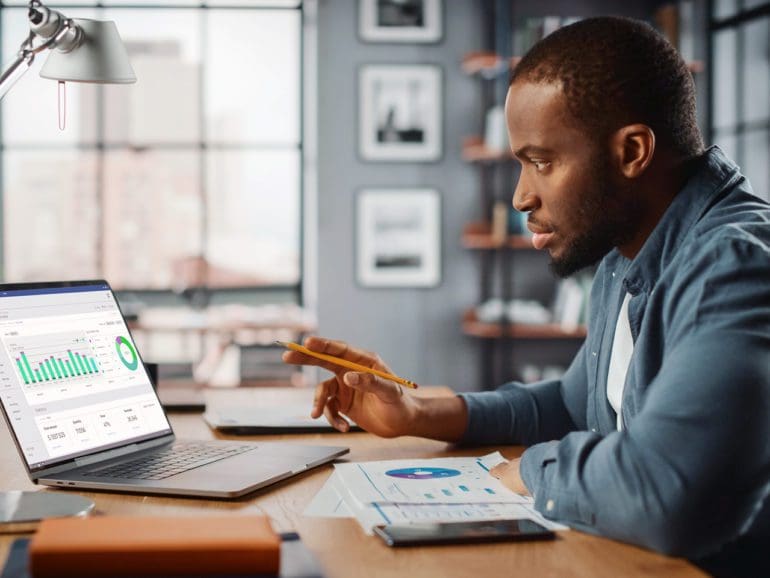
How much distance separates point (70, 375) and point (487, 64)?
12.7 feet

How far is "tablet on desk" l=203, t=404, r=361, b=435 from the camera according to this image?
1.63 m

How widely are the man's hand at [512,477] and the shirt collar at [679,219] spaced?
0.30 m

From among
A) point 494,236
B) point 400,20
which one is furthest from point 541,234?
point 400,20

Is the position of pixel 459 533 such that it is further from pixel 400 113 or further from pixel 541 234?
pixel 400 113

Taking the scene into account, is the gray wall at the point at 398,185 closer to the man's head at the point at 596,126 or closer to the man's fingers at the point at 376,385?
the man's fingers at the point at 376,385

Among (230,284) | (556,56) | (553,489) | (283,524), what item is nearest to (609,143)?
(556,56)

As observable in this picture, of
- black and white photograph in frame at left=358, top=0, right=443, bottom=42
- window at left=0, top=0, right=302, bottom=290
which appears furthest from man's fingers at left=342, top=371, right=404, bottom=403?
window at left=0, top=0, right=302, bottom=290

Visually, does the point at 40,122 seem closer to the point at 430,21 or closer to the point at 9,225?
the point at 9,225

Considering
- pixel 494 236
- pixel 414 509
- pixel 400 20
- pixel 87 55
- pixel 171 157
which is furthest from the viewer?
pixel 171 157

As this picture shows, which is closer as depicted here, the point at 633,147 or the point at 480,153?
the point at 633,147

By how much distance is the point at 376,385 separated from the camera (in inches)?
57.4

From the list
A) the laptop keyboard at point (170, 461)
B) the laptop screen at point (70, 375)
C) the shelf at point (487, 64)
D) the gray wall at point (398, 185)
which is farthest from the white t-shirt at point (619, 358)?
the gray wall at point (398, 185)

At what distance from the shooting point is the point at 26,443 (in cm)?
122

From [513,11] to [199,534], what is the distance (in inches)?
189
